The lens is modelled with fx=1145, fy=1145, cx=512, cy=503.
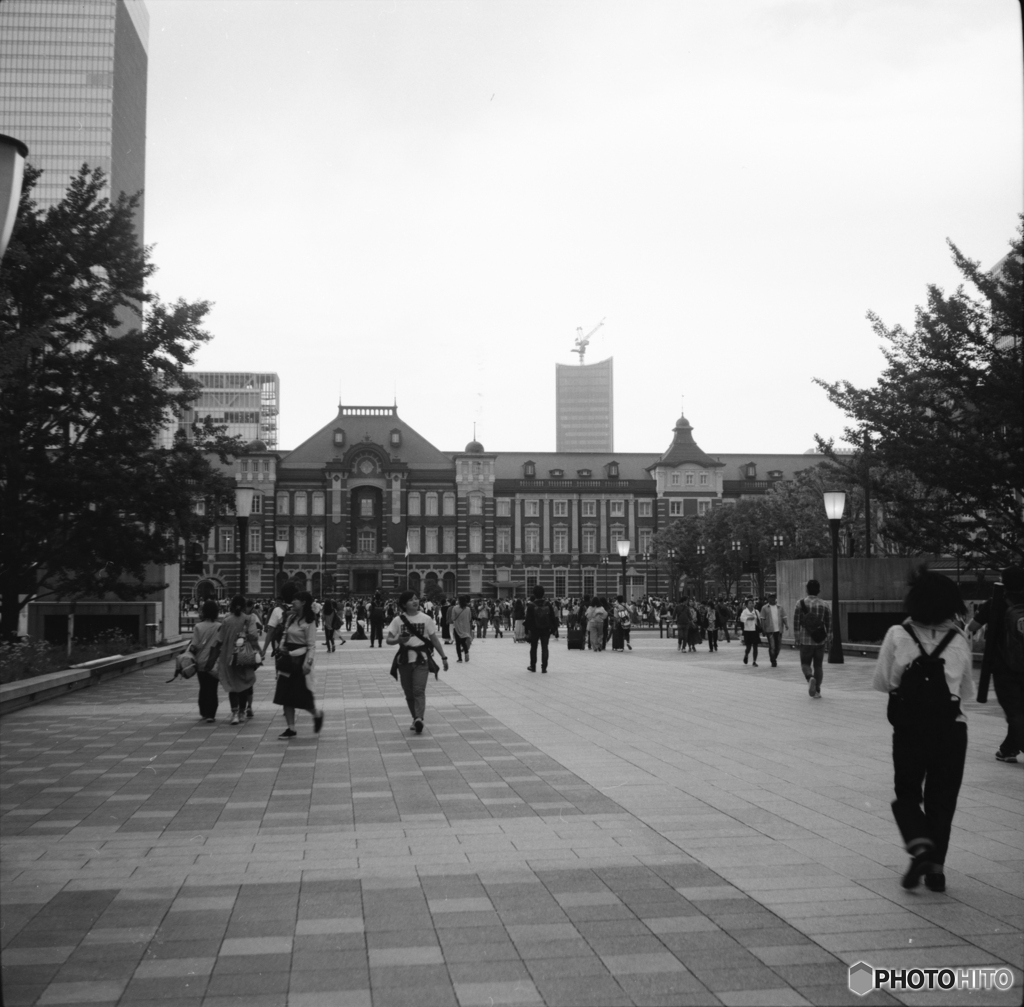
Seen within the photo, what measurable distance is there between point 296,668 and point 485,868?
22.2 ft

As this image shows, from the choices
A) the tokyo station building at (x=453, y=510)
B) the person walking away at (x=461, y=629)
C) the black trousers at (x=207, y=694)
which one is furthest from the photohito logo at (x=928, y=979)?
the tokyo station building at (x=453, y=510)

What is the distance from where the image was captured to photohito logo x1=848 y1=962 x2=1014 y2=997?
14.6ft

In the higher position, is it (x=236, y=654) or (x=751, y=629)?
(x=236, y=654)

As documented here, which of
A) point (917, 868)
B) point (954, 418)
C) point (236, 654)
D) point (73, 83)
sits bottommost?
point (917, 868)

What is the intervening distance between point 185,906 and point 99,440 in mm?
16124

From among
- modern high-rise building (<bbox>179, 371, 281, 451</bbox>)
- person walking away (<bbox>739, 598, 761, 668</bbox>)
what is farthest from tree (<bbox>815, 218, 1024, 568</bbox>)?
modern high-rise building (<bbox>179, 371, 281, 451</bbox>)

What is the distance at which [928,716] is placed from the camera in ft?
19.6

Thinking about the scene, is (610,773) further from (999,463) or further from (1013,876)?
(999,463)

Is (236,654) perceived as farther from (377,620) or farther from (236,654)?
(377,620)

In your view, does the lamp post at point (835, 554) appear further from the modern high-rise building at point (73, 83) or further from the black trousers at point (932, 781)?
the modern high-rise building at point (73, 83)

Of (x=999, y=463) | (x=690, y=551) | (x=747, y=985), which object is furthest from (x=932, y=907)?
(x=690, y=551)

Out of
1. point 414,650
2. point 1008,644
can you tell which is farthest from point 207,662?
point 1008,644

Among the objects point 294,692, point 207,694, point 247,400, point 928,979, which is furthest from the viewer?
point 247,400

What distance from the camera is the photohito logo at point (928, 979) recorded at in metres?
4.44
